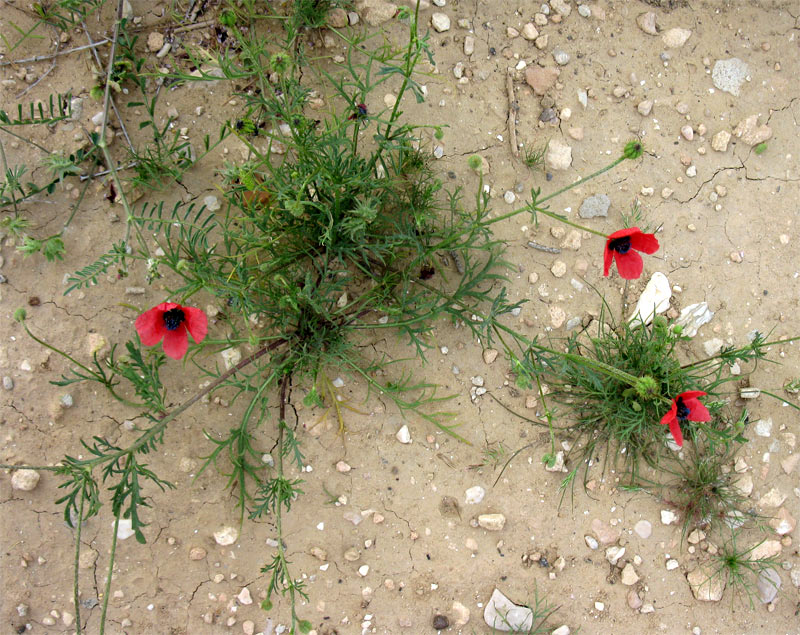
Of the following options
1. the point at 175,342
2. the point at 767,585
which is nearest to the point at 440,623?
the point at 767,585

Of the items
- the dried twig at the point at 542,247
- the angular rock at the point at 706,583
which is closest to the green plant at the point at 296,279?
A: the dried twig at the point at 542,247

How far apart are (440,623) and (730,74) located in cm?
260

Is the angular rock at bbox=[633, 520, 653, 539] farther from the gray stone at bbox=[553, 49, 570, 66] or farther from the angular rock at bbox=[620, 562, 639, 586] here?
the gray stone at bbox=[553, 49, 570, 66]

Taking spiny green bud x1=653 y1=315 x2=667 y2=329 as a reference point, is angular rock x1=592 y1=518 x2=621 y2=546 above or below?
below

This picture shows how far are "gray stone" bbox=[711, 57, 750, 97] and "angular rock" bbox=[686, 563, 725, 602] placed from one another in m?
2.02

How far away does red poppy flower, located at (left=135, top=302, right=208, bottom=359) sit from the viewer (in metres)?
1.86

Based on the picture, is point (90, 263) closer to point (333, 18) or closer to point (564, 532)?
point (333, 18)

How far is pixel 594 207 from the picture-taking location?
2.51 metres

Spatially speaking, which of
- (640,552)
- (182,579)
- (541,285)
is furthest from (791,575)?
(182,579)

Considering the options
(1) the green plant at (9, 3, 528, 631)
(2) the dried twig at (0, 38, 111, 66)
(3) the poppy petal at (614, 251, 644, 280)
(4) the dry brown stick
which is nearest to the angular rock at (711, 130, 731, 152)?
(4) the dry brown stick

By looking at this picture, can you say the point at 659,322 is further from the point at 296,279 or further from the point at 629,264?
the point at 296,279

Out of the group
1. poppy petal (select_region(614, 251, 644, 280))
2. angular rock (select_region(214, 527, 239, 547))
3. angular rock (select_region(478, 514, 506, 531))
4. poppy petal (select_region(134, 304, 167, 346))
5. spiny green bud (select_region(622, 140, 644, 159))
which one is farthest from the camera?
angular rock (select_region(478, 514, 506, 531))

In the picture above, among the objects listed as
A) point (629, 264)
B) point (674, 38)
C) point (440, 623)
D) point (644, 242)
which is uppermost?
point (674, 38)

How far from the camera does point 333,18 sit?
2.41m
